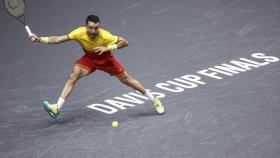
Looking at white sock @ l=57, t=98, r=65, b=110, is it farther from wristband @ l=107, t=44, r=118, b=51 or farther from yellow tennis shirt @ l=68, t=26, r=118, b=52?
wristband @ l=107, t=44, r=118, b=51

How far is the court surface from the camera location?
501 inches

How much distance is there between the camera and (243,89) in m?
14.5

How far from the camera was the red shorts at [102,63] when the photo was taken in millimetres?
13727

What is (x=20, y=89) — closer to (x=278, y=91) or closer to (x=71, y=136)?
(x=71, y=136)

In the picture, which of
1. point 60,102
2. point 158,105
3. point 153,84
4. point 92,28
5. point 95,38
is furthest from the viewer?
point 153,84

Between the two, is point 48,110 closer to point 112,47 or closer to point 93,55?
point 93,55

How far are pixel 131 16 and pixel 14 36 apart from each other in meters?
2.59

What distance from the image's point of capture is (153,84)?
15.1 m

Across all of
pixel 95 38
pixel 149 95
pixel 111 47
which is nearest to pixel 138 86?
pixel 149 95

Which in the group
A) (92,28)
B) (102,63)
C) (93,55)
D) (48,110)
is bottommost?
(48,110)

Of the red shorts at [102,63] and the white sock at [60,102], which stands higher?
the red shorts at [102,63]

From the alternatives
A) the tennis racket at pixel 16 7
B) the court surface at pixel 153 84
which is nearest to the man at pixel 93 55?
the court surface at pixel 153 84

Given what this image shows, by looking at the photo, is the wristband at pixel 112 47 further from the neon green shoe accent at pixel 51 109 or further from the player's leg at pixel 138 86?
the neon green shoe accent at pixel 51 109

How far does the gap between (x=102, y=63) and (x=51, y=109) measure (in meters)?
1.15
